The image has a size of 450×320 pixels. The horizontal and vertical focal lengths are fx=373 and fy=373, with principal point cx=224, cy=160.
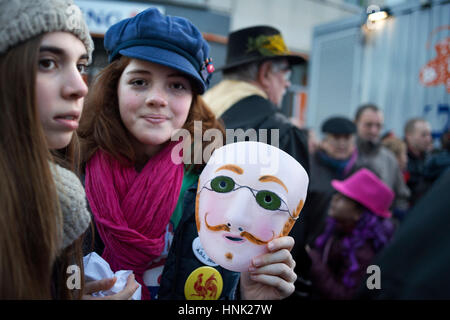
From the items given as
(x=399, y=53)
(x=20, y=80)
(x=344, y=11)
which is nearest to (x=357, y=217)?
(x=20, y=80)

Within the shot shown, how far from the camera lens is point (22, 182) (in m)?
0.67

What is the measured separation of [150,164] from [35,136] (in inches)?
12.2

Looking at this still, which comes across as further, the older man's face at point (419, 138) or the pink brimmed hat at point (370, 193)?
the older man's face at point (419, 138)

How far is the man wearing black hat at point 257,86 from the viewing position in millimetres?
1385

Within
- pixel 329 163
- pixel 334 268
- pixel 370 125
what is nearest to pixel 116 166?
pixel 334 268

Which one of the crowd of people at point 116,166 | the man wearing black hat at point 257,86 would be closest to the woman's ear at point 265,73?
the man wearing black hat at point 257,86

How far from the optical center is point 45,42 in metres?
0.69

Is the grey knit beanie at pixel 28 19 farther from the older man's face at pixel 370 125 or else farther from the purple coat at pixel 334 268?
the older man's face at pixel 370 125

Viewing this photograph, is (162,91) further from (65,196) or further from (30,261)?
(30,261)

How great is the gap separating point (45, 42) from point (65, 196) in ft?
0.95

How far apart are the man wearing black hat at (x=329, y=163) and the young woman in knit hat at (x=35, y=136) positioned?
2189mm

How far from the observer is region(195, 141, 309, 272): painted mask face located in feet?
2.60

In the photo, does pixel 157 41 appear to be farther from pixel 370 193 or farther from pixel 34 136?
pixel 370 193

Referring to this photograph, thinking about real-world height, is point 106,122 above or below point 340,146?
below
